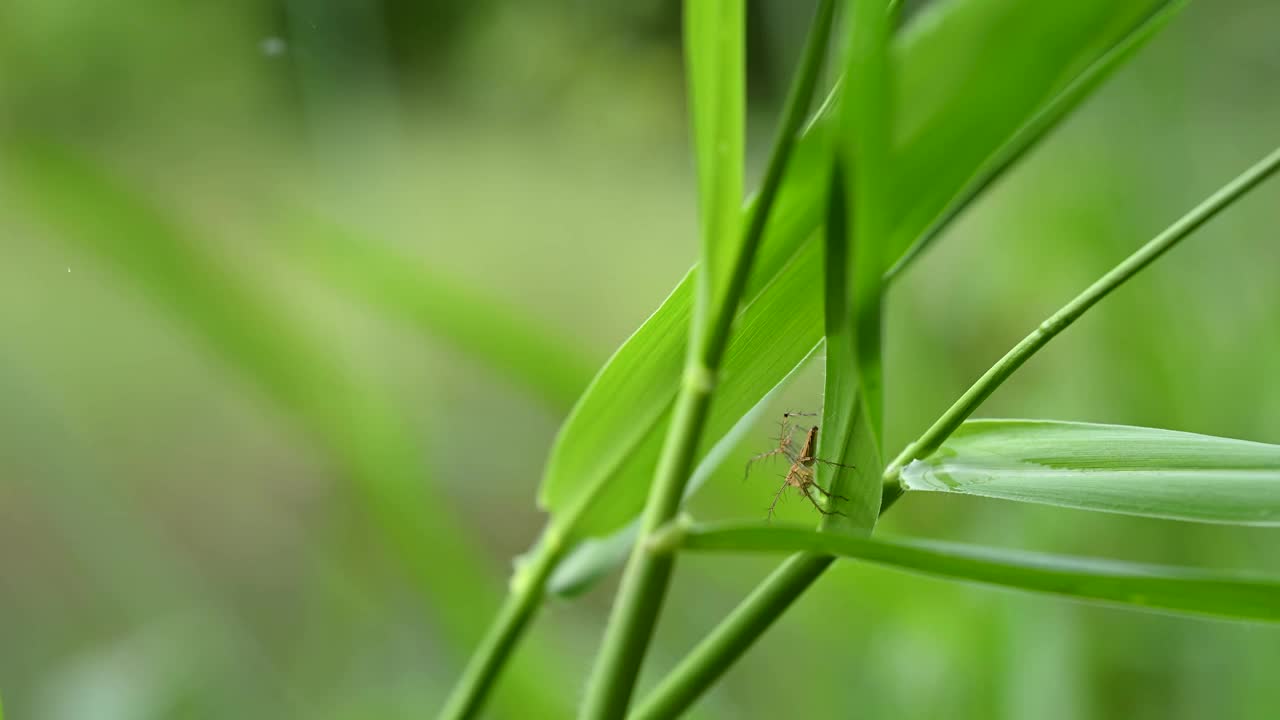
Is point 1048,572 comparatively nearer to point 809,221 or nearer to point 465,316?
point 809,221

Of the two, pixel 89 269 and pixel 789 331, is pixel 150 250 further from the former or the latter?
pixel 89 269

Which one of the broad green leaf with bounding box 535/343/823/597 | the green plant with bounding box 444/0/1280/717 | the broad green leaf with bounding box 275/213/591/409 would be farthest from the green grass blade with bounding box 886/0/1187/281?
the broad green leaf with bounding box 275/213/591/409

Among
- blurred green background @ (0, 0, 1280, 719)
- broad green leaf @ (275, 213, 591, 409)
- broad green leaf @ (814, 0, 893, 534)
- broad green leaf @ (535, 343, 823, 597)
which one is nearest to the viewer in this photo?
broad green leaf @ (814, 0, 893, 534)

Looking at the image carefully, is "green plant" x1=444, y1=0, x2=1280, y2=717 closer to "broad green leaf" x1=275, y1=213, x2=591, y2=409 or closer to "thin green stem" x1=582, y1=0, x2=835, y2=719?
"thin green stem" x1=582, y1=0, x2=835, y2=719

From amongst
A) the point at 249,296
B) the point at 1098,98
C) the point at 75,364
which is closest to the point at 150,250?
the point at 249,296

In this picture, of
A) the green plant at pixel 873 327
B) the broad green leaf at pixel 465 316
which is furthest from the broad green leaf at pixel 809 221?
the broad green leaf at pixel 465 316

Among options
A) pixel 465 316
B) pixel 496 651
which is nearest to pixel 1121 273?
pixel 496 651
